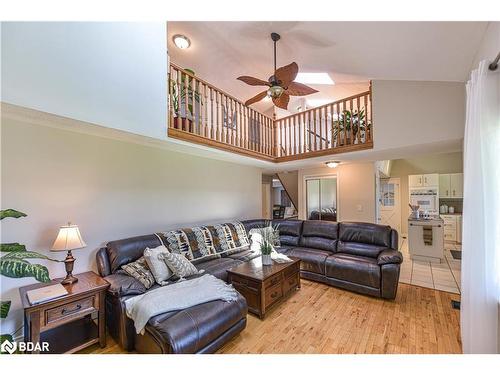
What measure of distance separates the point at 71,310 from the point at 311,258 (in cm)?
307

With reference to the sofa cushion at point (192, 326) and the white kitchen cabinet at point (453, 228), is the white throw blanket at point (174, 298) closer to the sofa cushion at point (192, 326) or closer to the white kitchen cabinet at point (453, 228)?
the sofa cushion at point (192, 326)

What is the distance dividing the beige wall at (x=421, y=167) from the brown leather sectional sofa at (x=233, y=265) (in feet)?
13.7

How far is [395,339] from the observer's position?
7.04ft

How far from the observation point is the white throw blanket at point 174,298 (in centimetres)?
179

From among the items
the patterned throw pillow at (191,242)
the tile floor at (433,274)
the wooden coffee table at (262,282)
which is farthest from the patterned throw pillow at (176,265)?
the tile floor at (433,274)

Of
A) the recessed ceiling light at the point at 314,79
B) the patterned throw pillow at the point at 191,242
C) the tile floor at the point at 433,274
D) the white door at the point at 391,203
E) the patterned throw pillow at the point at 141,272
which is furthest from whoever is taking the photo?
the white door at the point at 391,203

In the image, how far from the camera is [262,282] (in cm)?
250

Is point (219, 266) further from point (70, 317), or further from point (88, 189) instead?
point (88, 189)

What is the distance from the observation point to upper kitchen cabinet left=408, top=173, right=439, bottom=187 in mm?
6078

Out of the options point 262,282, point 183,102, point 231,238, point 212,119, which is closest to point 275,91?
point 212,119

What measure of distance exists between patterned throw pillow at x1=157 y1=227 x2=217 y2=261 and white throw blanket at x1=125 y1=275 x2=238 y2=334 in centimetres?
83

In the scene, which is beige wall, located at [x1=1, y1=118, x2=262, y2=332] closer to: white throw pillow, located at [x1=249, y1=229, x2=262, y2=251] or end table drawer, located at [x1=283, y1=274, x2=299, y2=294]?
white throw pillow, located at [x1=249, y1=229, x2=262, y2=251]

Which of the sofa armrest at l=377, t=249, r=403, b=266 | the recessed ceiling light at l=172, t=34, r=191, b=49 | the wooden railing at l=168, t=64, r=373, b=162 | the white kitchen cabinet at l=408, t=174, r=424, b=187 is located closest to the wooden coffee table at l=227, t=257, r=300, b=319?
the sofa armrest at l=377, t=249, r=403, b=266

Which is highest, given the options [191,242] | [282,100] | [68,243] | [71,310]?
[282,100]
